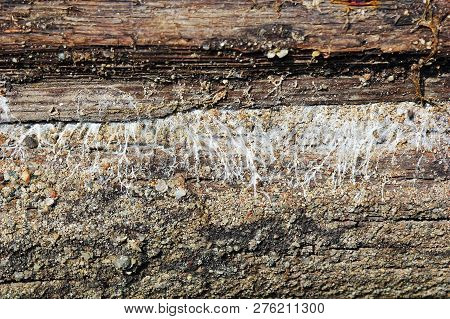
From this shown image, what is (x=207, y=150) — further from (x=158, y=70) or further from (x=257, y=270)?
(x=257, y=270)

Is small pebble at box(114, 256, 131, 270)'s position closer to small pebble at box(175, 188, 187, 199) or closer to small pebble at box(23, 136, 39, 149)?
small pebble at box(175, 188, 187, 199)

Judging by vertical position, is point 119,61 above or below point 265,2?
below

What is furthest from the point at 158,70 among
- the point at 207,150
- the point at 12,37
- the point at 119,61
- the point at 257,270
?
the point at 257,270

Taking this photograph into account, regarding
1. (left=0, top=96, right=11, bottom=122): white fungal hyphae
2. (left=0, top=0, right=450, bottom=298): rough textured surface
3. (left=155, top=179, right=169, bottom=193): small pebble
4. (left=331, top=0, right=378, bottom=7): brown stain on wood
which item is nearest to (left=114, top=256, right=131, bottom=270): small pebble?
(left=0, top=0, right=450, bottom=298): rough textured surface

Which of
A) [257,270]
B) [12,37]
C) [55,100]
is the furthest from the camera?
[257,270]

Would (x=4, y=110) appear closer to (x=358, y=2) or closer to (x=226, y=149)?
(x=226, y=149)
